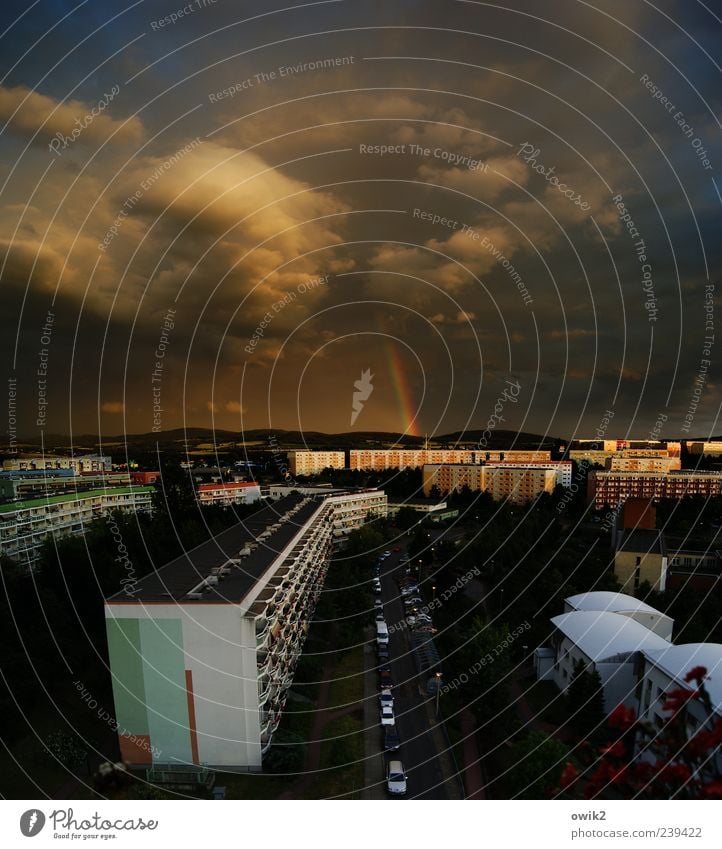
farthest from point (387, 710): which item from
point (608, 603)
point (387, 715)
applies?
point (608, 603)

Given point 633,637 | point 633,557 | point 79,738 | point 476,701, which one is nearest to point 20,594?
point 79,738

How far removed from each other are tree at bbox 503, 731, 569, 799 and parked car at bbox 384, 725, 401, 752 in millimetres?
1281

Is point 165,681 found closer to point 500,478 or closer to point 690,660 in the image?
point 690,660

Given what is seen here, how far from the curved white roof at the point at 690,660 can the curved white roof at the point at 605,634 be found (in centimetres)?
69

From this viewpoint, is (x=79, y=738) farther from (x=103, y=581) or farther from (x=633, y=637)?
(x=633, y=637)

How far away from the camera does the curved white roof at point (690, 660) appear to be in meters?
4.79

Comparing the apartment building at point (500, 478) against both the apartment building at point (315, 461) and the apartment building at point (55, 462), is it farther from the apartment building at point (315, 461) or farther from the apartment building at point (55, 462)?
the apartment building at point (55, 462)

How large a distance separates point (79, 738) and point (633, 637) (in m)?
6.40

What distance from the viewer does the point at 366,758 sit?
18.0 feet

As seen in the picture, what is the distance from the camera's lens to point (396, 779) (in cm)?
505

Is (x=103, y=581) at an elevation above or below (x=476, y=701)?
above

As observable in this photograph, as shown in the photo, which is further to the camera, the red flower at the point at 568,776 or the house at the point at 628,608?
the house at the point at 628,608

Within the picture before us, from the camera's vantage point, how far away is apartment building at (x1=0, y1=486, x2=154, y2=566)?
446 inches

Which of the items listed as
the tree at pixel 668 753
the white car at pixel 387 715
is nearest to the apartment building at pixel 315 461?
the white car at pixel 387 715
